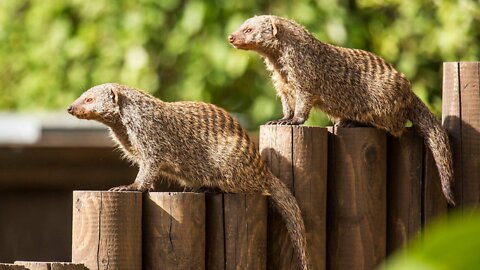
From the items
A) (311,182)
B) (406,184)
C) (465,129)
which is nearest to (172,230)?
(311,182)

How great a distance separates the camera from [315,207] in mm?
3322

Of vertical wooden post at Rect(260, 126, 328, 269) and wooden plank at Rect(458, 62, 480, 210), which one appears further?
wooden plank at Rect(458, 62, 480, 210)

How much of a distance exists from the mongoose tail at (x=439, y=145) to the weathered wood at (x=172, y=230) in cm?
96

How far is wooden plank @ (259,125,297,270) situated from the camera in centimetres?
328

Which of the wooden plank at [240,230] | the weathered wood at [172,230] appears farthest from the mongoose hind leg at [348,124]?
the weathered wood at [172,230]

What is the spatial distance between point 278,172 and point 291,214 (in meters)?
0.18

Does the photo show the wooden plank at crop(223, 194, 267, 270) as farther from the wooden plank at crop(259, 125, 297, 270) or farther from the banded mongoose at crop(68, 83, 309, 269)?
the wooden plank at crop(259, 125, 297, 270)

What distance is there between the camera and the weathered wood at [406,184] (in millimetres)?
3488

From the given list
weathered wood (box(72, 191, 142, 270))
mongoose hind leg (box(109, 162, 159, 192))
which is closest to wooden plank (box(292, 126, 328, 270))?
mongoose hind leg (box(109, 162, 159, 192))

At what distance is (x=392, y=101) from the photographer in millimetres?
3447

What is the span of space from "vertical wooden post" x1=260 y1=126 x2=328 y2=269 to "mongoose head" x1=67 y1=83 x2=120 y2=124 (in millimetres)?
572

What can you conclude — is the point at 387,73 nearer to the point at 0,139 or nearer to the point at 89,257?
the point at 89,257

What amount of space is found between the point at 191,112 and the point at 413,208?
963 mm

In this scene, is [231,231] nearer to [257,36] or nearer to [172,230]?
[172,230]
